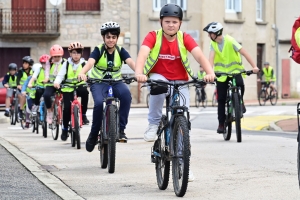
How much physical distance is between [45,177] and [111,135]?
2.83 ft

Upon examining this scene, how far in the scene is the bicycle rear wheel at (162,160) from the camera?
9.12 meters

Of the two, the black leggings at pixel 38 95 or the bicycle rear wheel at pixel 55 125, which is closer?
the bicycle rear wheel at pixel 55 125

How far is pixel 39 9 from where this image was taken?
41.8m

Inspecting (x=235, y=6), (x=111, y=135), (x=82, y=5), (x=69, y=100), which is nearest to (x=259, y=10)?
(x=235, y=6)

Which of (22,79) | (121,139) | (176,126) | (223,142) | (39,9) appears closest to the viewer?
(176,126)

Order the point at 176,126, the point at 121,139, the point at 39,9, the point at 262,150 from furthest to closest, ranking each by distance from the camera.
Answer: the point at 39,9 → the point at 262,150 → the point at 121,139 → the point at 176,126

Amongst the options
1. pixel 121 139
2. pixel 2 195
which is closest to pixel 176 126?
pixel 2 195

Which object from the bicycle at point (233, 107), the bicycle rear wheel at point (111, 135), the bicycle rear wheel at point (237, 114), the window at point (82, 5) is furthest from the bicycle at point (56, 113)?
the window at point (82, 5)

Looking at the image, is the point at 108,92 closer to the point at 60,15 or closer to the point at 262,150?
the point at 262,150

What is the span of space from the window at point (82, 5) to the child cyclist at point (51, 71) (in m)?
24.0

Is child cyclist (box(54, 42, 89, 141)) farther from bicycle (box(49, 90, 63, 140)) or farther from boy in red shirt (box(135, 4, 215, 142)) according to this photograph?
boy in red shirt (box(135, 4, 215, 142))

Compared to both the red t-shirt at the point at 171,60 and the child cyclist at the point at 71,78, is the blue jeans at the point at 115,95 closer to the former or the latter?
the red t-shirt at the point at 171,60

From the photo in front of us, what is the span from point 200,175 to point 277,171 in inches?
33.8

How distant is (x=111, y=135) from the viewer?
35.3 ft
